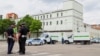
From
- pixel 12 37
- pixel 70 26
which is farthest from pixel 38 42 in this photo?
pixel 70 26

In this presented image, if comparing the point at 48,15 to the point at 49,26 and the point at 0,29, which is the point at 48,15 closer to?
the point at 49,26

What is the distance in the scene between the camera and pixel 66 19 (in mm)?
101188

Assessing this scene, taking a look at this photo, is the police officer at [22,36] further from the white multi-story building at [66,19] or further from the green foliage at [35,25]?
the white multi-story building at [66,19]

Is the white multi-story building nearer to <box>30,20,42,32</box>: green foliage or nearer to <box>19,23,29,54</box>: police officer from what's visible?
<box>30,20,42,32</box>: green foliage

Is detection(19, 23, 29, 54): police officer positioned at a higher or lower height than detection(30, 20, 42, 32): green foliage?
lower

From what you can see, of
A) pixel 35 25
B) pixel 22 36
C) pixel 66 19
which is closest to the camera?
pixel 22 36

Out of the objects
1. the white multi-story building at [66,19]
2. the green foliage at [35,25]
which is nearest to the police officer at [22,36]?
the green foliage at [35,25]

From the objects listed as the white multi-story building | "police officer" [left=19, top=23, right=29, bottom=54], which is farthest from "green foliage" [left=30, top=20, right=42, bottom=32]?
"police officer" [left=19, top=23, right=29, bottom=54]

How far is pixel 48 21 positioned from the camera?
10975 centimetres

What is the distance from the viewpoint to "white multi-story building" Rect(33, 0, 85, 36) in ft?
327

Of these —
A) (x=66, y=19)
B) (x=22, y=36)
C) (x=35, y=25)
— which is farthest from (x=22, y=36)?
(x=66, y=19)

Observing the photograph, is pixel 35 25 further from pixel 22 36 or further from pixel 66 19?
pixel 22 36

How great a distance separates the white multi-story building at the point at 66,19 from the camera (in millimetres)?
99688

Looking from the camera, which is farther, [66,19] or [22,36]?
[66,19]
